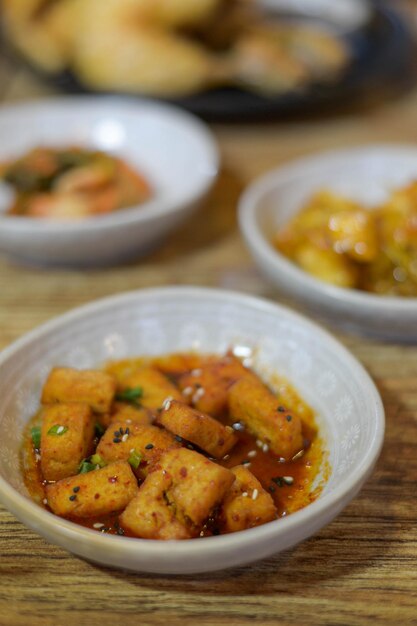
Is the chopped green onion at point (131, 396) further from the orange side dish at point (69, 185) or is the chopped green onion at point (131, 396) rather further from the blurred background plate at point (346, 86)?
the blurred background plate at point (346, 86)

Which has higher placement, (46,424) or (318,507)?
(318,507)

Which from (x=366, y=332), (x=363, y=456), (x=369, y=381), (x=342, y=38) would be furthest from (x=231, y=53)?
(x=363, y=456)

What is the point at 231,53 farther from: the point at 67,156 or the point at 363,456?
the point at 363,456

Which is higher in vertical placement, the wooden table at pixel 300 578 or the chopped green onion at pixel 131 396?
the chopped green onion at pixel 131 396

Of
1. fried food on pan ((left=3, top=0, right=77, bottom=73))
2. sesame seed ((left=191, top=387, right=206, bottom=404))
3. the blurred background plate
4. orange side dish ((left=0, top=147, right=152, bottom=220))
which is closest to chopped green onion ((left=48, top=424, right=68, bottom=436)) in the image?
sesame seed ((left=191, top=387, right=206, bottom=404))

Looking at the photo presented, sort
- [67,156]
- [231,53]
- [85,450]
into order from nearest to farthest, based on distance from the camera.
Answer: [85,450] → [67,156] → [231,53]

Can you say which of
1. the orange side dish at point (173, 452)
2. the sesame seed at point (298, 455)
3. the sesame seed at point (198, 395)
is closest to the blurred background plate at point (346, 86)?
the orange side dish at point (173, 452)
